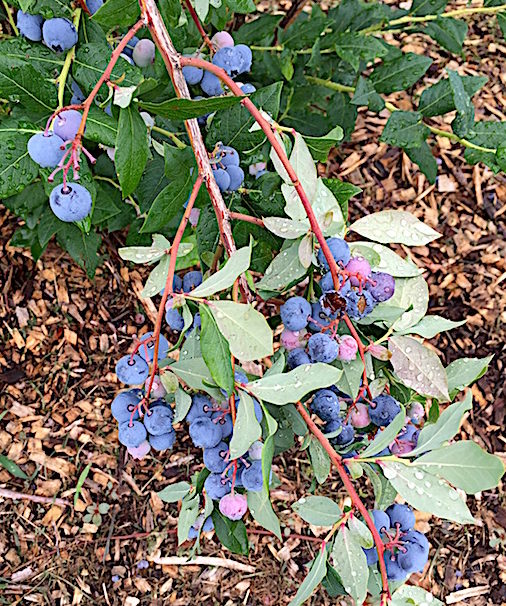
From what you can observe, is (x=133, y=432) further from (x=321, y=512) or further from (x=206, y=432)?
(x=321, y=512)

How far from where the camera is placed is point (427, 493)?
0.82 meters

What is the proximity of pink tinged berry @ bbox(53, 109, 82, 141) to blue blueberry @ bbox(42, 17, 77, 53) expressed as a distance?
0.27 meters

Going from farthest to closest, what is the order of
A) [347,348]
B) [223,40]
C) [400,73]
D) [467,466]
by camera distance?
1. [400,73]
2. [223,40]
3. [347,348]
4. [467,466]

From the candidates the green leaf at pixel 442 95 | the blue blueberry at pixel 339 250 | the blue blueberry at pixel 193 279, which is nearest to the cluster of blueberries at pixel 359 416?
the blue blueberry at pixel 339 250

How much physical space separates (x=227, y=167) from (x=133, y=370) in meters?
0.36

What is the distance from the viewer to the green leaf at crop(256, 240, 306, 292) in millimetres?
946

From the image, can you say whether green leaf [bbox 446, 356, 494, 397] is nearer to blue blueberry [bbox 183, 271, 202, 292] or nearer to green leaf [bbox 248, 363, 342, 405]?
green leaf [bbox 248, 363, 342, 405]

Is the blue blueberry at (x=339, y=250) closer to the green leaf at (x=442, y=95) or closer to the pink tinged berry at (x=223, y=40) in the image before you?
the pink tinged berry at (x=223, y=40)

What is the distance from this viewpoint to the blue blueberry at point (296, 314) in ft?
3.14

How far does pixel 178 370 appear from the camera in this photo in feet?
3.16

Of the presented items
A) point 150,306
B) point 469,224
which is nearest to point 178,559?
point 150,306

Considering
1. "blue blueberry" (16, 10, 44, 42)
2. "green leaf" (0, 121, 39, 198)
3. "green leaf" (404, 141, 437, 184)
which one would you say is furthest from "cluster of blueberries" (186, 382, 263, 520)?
"green leaf" (404, 141, 437, 184)

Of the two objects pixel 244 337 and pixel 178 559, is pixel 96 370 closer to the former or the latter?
pixel 178 559

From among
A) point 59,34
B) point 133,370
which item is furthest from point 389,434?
point 59,34
